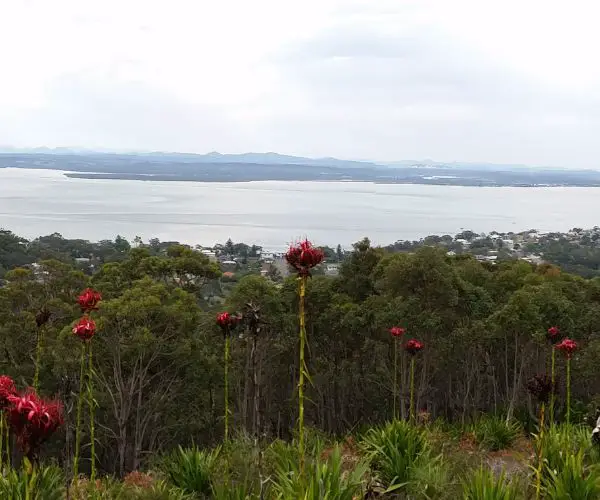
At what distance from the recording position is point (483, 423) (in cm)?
920

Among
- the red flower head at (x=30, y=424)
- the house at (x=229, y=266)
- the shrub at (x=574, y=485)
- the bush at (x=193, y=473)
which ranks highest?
the red flower head at (x=30, y=424)

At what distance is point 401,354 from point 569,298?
3.99 m

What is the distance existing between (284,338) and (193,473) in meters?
7.92

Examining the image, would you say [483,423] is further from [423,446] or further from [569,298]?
[569,298]

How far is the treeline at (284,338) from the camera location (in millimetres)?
12305

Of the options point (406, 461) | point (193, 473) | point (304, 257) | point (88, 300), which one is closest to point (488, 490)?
point (406, 461)

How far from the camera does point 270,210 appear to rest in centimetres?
9688

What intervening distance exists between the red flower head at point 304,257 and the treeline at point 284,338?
8.69 meters

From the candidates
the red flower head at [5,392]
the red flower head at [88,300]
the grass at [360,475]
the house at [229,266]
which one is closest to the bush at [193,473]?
the grass at [360,475]

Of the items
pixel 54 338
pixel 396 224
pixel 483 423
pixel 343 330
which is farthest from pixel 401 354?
pixel 396 224

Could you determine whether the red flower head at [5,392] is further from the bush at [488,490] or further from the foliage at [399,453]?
the foliage at [399,453]

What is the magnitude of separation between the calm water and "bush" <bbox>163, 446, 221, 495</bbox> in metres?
37.8

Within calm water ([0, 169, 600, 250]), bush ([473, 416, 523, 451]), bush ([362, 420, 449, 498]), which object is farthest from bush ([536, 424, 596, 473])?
calm water ([0, 169, 600, 250])

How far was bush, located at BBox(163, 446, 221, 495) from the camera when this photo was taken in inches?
255
